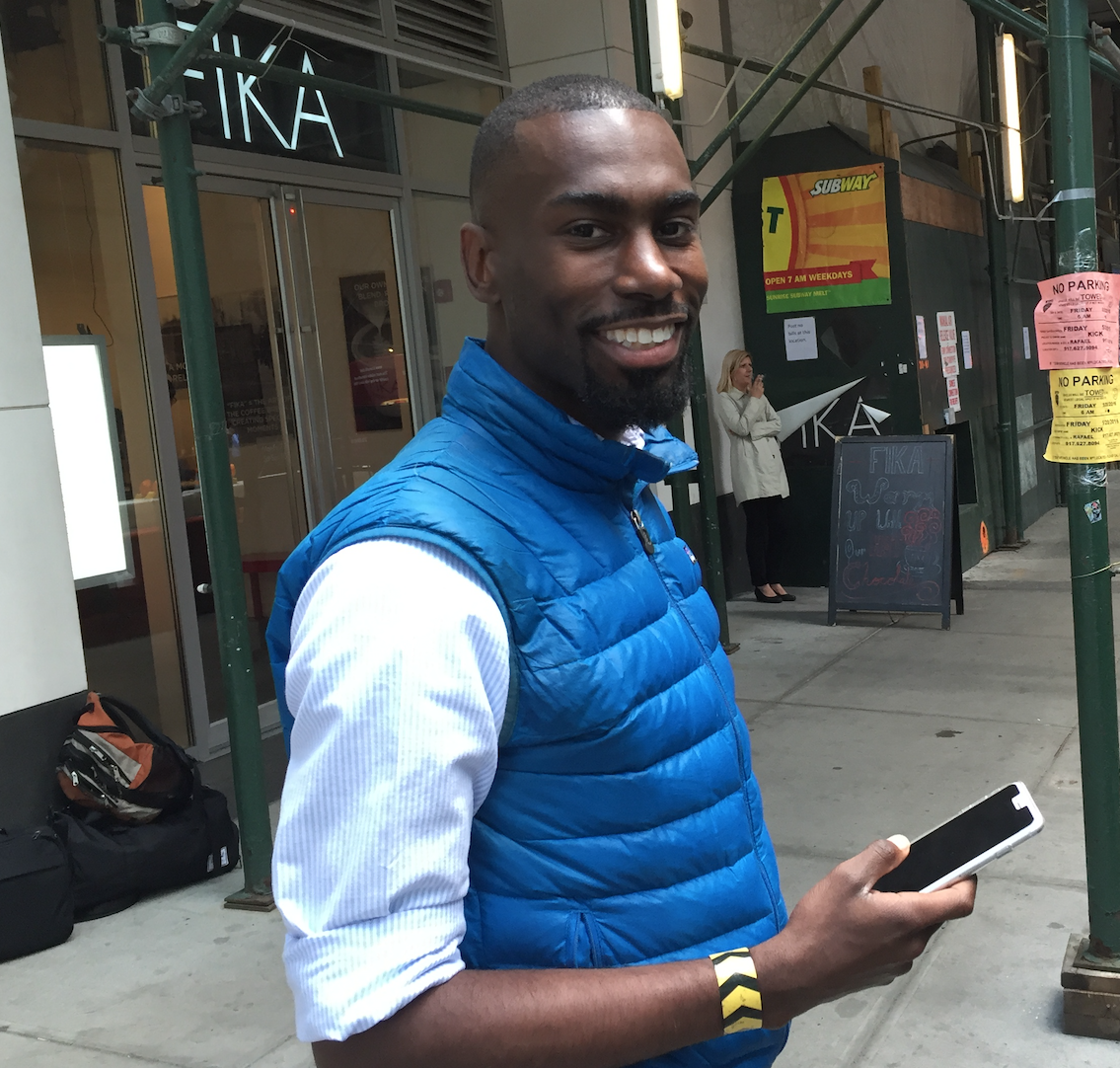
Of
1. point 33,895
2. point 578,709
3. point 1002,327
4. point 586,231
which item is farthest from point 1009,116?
point 578,709

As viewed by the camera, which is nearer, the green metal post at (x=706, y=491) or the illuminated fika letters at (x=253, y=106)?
the illuminated fika letters at (x=253, y=106)

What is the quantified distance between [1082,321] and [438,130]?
17.6 feet

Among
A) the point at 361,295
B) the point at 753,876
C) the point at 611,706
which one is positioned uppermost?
the point at 361,295

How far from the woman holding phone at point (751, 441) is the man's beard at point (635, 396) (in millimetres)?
7594

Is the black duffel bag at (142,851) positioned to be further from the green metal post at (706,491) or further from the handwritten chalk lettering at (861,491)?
the handwritten chalk lettering at (861,491)

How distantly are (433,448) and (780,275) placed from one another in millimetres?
8524

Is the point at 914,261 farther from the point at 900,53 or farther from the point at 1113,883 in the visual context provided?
the point at 1113,883

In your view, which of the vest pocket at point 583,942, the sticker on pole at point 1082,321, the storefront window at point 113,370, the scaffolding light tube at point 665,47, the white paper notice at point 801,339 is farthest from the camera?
the white paper notice at point 801,339

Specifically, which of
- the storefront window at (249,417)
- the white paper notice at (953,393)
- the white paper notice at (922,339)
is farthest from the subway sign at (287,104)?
the white paper notice at (953,393)

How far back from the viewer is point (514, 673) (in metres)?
1.19

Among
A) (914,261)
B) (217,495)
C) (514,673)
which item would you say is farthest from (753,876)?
(914,261)

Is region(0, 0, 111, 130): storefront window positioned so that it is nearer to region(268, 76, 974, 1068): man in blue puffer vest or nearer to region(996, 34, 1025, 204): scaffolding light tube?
region(268, 76, 974, 1068): man in blue puffer vest

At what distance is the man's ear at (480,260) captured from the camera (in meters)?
1.39

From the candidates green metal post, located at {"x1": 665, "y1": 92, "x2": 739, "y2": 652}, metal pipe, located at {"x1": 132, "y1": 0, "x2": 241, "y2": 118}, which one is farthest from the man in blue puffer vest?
green metal post, located at {"x1": 665, "y1": 92, "x2": 739, "y2": 652}
